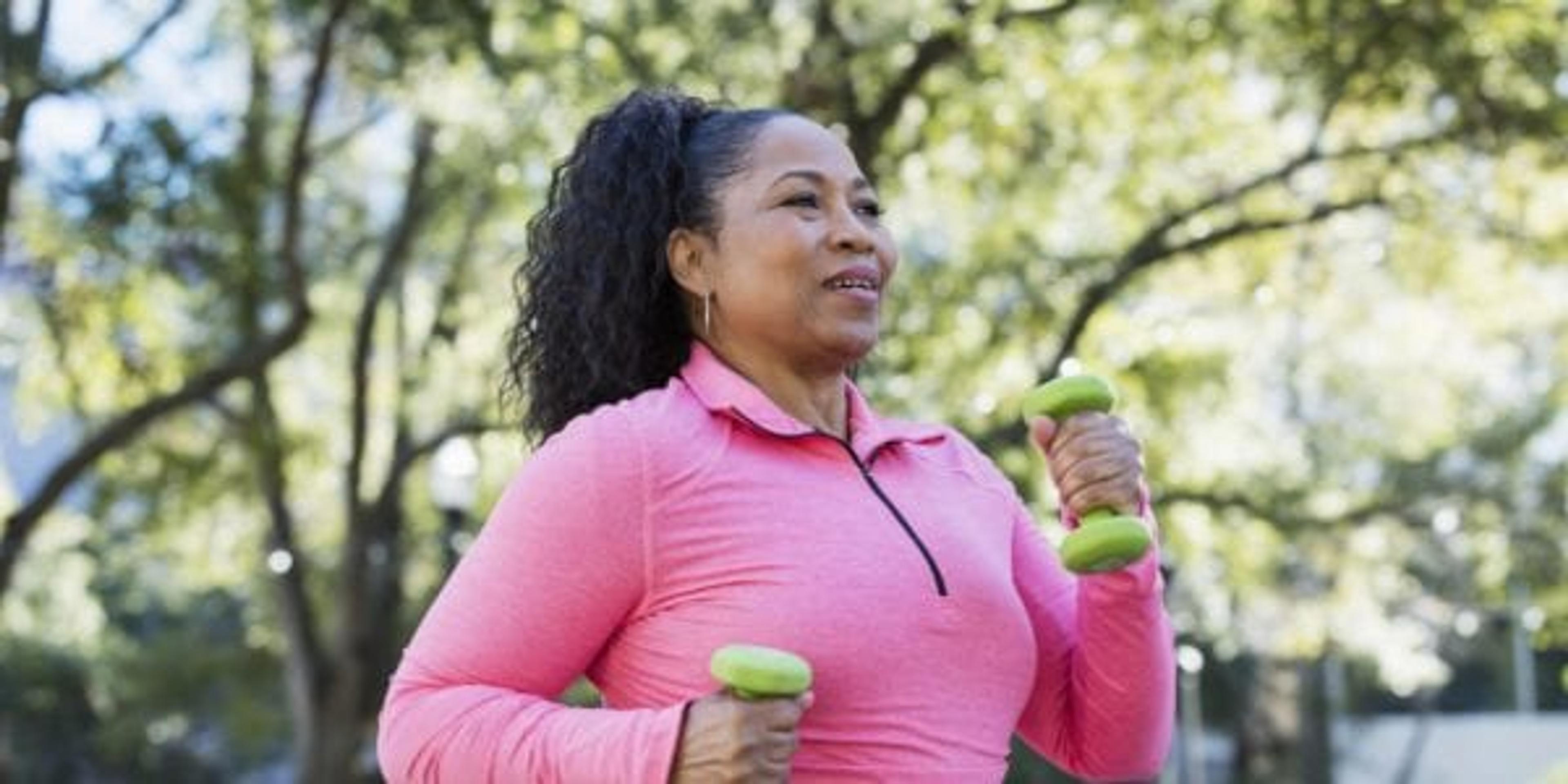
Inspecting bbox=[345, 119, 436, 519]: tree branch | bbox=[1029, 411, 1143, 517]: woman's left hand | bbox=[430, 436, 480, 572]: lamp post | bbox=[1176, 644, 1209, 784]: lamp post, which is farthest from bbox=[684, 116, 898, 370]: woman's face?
bbox=[1176, 644, 1209, 784]: lamp post

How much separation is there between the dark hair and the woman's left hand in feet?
1.41

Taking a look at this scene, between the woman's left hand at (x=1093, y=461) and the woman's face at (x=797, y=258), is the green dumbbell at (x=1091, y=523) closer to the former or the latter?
the woman's left hand at (x=1093, y=461)

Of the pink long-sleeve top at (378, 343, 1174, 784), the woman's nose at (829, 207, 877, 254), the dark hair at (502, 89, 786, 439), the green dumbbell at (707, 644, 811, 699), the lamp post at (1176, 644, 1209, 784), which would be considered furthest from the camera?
the lamp post at (1176, 644, 1209, 784)

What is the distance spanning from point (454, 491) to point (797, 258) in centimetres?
1027

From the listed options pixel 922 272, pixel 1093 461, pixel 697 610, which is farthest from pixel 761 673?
pixel 922 272

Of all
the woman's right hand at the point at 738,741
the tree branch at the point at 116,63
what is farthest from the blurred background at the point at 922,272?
the woman's right hand at the point at 738,741

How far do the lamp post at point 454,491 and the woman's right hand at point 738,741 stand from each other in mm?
10352

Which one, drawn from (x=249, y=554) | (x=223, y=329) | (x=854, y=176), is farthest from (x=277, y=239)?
(x=854, y=176)

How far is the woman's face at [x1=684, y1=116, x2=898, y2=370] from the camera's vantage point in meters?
2.35

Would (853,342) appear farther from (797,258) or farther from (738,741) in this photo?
(738,741)

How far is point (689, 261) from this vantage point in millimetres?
2459

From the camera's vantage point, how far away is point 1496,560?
14.5 meters

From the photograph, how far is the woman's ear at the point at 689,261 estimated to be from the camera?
244 cm

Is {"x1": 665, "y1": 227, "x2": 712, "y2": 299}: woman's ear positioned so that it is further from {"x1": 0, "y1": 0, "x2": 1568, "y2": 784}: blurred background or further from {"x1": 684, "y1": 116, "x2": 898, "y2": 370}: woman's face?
{"x1": 0, "y1": 0, "x2": 1568, "y2": 784}: blurred background
